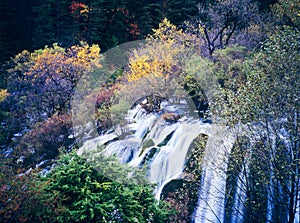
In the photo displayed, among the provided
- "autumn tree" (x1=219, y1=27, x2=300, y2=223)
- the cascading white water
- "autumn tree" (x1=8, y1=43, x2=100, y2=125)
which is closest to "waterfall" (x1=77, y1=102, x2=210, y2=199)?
the cascading white water

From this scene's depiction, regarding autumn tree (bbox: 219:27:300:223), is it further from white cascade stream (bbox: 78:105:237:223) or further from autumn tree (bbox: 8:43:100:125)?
autumn tree (bbox: 8:43:100:125)

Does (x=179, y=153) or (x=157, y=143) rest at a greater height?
(x=157, y=143)

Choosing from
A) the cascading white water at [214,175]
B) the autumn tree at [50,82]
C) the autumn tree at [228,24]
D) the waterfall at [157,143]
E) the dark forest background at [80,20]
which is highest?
the dark forest background at [80,20]

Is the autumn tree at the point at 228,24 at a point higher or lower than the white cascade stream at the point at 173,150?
higher

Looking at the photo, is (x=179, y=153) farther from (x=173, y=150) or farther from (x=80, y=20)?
(x=80, y=20)

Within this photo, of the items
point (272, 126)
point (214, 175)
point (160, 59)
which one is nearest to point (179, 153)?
point (214, 175)

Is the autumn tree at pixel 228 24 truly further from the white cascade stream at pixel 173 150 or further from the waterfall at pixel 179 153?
the white cascade stream at pixel 173 150

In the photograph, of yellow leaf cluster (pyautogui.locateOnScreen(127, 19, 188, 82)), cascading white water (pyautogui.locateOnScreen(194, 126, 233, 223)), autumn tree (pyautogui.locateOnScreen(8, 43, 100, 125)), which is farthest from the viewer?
autumn tree (pyautogui.locateOnScreen(8, 43, 100, 125))

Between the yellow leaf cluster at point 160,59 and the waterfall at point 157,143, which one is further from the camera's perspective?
the yellow leaf cluster at point 160,59

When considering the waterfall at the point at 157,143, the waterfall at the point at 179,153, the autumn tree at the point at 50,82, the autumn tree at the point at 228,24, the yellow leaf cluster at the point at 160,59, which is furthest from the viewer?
the autumn tree at the point at 50,82

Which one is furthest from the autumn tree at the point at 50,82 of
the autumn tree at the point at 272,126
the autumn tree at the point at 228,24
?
the autumn tree at the point at 272,126

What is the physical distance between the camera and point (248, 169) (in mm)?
7547

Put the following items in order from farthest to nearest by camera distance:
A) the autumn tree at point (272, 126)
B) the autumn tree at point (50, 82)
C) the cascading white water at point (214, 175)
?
1. the autumn tree at point (50, 82)
2. the cascading white water at point (214, 175)
3. the autumn tree at point (272, 126)

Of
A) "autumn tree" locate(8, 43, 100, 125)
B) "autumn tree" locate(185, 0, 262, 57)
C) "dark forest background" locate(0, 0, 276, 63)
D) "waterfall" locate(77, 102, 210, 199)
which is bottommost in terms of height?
"waterfall" locate(77, 102, 210, 199)
